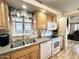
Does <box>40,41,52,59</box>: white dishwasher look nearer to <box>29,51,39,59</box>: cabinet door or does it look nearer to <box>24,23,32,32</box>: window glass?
<box>29,51,39,59</box>: cabinet door

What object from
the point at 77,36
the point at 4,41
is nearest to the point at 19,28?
the point at 4,41

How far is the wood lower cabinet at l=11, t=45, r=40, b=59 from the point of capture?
7.13 feet

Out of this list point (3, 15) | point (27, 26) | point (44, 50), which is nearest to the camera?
point (3, 15)

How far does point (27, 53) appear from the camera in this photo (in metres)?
2.53

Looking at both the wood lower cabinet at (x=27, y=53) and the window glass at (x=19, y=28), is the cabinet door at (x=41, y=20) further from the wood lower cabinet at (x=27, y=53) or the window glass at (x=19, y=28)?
the wood lower cabinet at (x=27, y=53)

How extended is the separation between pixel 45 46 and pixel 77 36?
21.0 feet

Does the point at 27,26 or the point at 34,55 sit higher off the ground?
the point at 27,26

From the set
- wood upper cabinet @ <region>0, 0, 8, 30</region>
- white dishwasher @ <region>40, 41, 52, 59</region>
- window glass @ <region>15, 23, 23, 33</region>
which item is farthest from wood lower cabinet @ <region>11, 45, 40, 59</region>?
window glass @ <region>15, 23, 23, 33</region>

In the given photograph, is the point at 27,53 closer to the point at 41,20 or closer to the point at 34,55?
the point at 34,55

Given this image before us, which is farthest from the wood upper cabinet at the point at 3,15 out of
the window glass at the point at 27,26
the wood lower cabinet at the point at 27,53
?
the window glass at the point at 27,26

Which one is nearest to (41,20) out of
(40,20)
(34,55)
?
(40,20)

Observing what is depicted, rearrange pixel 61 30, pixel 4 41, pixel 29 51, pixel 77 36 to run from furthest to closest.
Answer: pixel 77 36 < pixel 61 30 < pixel 29 51 < pixel 4 41

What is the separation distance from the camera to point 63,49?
5438 mm

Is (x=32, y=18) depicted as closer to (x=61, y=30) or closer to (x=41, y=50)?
(x=41, y=50)
